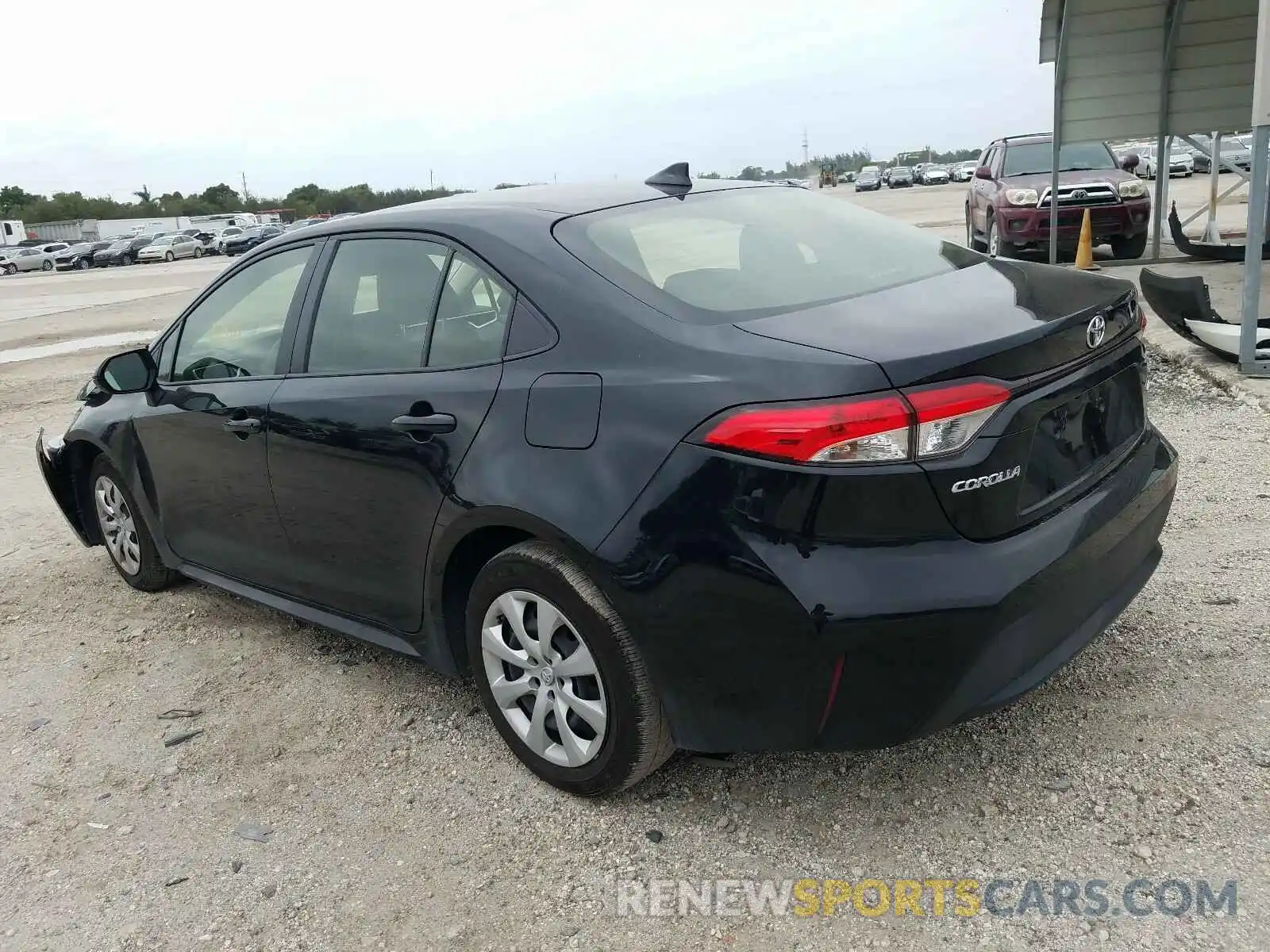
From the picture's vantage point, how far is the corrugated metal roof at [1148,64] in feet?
37.7

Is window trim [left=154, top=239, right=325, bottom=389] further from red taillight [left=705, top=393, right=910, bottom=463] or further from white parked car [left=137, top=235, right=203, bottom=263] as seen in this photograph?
white parked car [left=137, top=235, right=203, bottom=263]

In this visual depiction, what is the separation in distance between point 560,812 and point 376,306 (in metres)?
1.66

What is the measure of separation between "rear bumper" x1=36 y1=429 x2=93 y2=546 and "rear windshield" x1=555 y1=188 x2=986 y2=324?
10.6 feet

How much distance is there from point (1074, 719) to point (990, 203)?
12364mm

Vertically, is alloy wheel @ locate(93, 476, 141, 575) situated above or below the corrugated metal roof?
below

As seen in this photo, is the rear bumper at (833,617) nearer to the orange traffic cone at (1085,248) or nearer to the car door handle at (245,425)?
the car door handle at (245,425)

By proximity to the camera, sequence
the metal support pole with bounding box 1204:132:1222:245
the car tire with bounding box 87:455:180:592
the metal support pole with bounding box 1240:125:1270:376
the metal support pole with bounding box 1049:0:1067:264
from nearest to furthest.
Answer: the car tire with bounding box 87:455:180:592 → the metal support pole with bounding box 1240:125:1270:376 → the metal support pole with bounding box 1049:0:1067:264 → the metal support pole with bounding box 1204:132:1222:245

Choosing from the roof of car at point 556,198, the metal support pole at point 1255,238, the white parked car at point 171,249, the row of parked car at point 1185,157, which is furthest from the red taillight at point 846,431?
the white parked car at point 171,249

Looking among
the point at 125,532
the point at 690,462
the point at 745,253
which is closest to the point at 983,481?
the point at 690,462

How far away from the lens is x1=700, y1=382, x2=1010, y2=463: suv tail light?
7.34 feet

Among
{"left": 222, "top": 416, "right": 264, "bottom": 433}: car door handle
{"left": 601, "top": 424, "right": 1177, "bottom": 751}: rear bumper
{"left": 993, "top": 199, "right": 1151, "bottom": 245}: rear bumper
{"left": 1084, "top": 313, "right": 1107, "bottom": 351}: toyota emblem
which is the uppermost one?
{"left": 1084, "top": 313, "right": 1107, "bottom": 351}: toyota emblem

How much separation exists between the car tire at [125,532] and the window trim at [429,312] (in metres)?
1.51

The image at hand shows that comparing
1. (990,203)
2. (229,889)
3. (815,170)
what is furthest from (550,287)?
(815,170)

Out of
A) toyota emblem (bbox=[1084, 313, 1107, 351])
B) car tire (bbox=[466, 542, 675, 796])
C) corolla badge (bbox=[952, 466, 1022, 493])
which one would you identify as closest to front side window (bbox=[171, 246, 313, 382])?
car tire (bbox=[466, 542, 675, 796])
